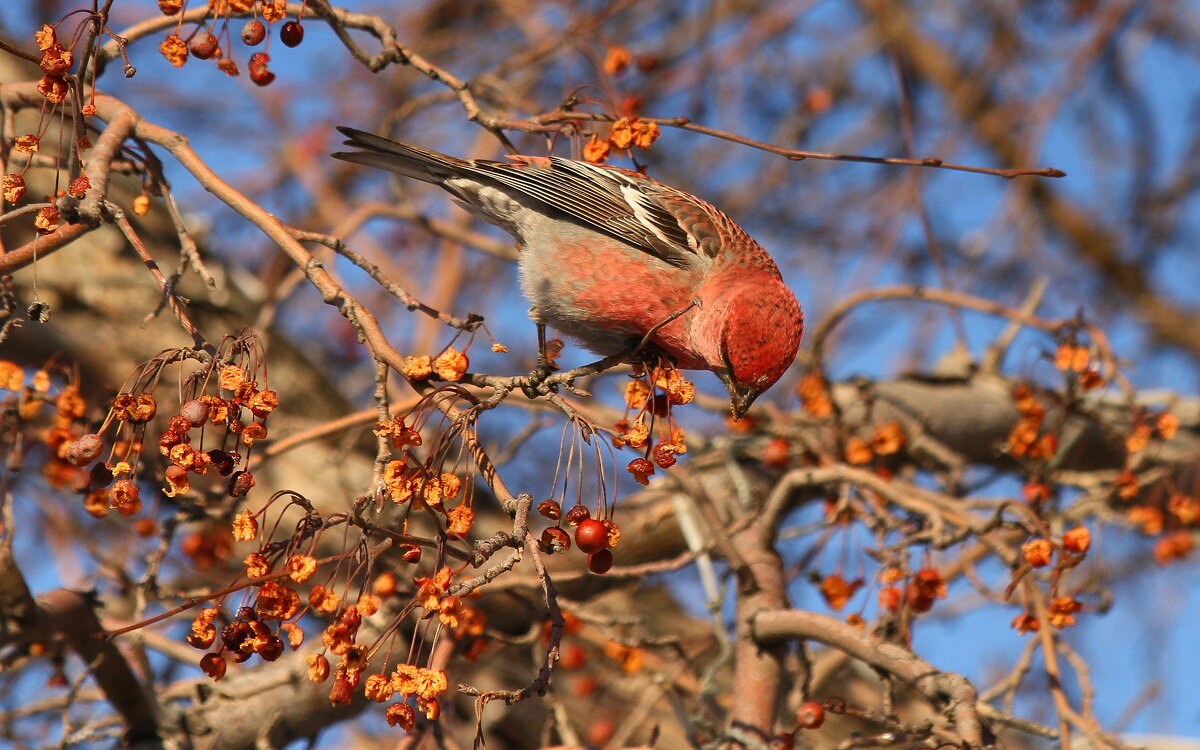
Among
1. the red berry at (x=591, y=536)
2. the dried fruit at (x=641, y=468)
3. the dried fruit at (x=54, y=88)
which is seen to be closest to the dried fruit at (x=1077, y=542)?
the dried fruit at (x=641, y=468)

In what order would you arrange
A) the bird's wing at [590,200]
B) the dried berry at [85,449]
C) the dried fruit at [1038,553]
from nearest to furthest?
the dried berry at [85,449], the dried fruit at [1038,553], the bird's wing at [590,200]

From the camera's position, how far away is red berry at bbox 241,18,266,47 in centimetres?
234

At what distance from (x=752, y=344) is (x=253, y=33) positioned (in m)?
1.37

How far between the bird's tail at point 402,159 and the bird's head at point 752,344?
2.99 feet

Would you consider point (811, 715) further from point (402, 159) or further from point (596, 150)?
point (402, 159)

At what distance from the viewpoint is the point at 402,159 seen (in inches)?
124

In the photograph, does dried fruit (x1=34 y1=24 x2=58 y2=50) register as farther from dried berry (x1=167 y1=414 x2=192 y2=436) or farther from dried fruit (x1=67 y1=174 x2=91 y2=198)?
dried berry (x1=167 y1=414 x2=192 y2=436)

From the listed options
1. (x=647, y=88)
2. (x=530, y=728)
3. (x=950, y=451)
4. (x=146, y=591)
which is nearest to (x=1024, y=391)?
(x=950, y=451)

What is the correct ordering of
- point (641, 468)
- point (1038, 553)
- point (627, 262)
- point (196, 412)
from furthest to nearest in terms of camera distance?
point (627, 262)
point (1038, 553)
point (641, 468)
point (196, 412)

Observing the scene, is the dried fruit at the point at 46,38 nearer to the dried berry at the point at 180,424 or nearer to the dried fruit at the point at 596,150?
the dried berry at the point at 180,424

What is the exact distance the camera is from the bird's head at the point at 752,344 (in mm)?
2805

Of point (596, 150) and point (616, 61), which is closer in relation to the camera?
point (596, 150)

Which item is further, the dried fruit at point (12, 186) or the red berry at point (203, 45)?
the red berry at point (203, 45)

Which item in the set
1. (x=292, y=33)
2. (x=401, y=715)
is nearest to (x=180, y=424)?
(x=401, y=715)
